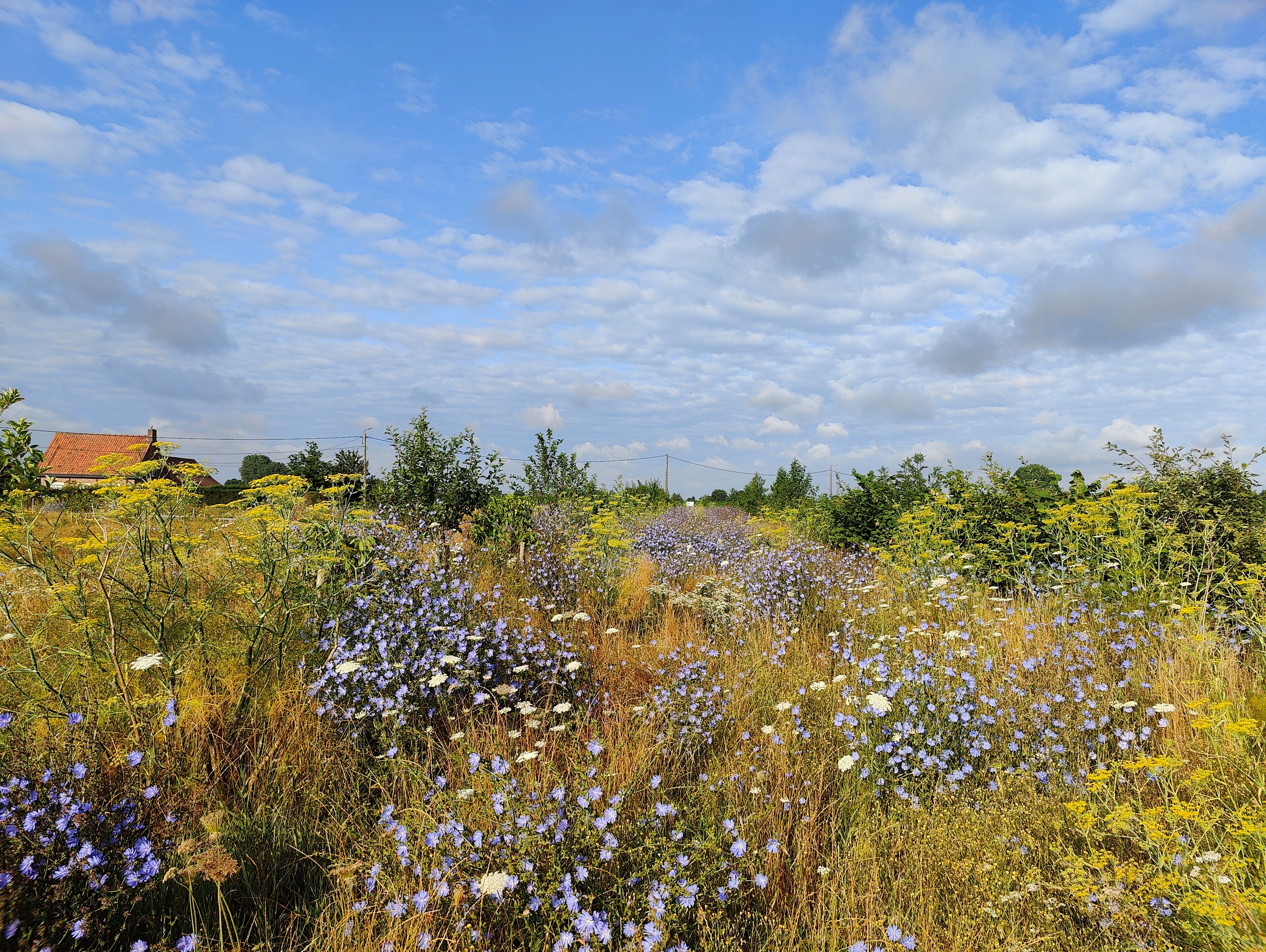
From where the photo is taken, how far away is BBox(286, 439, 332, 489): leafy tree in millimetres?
13664

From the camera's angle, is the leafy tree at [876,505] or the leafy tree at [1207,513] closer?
the leafy tree at [1207,513]

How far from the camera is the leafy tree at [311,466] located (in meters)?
13.7

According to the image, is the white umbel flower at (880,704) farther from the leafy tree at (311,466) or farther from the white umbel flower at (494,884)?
the leafy tree at (311,466)

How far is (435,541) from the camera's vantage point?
6.59 meters

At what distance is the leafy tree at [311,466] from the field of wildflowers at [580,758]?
8.58 m

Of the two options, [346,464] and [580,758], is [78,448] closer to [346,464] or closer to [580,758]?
[346,464]

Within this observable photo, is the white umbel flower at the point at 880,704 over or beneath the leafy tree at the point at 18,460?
beneath

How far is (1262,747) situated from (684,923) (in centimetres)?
281

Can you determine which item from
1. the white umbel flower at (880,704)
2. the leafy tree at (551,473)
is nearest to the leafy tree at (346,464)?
the leafy tree at (551,473)

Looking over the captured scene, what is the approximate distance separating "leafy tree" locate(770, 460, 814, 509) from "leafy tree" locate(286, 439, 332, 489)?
12.5m

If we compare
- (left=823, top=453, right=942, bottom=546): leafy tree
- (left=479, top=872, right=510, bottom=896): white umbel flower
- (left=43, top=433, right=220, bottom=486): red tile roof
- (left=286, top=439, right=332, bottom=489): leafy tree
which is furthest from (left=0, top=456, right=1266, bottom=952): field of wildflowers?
(left=43, top=433, right=220, bottom=486): red tile roof

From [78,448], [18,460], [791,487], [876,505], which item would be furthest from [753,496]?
[78,448]

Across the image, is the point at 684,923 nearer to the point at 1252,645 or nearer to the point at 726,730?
the point at 726,730

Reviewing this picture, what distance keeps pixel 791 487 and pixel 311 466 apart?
50.0ft
